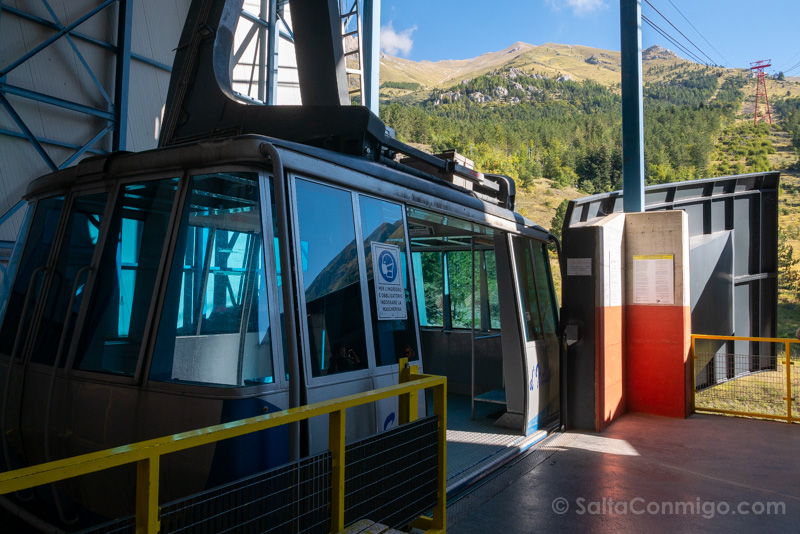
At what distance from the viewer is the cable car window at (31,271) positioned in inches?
142

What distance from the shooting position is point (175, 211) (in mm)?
3072

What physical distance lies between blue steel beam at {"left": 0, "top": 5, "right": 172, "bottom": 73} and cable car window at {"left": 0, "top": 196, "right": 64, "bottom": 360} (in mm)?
5205

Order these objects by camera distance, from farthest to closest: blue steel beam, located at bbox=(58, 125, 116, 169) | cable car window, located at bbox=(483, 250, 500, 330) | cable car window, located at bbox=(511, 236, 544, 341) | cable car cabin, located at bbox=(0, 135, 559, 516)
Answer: blue steel beam, located at bbox=(58, 125, 116, 169) < cable car window, located at bbox=(483, 250, 500, 330) < cable car window, located at bbox=(511, 236, 544, 341) < cable car cabin, located at bbox=(0, 135, 559, 516)

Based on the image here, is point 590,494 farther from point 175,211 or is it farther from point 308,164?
point 175,211

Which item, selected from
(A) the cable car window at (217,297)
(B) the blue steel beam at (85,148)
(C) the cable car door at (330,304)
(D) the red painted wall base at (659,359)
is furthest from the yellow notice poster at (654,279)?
(B) the blue steel beam at (85,148)

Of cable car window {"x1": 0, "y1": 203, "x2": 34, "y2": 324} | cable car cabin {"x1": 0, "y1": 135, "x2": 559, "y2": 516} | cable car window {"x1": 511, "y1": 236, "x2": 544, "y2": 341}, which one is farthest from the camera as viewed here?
cable car window {"x1": 511, "y1": 236, "x2": 544, "y2": 341}

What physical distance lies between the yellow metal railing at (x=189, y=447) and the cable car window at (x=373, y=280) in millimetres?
440

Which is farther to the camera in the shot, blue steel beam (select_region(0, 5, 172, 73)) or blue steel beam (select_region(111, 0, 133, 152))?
blue steel beam (select_region(111, 0, 133, 152))

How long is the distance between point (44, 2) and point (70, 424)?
7.07 meters

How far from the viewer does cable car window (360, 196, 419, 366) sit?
371cm

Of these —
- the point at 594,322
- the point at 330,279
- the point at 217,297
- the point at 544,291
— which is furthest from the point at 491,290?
the point at 217,297

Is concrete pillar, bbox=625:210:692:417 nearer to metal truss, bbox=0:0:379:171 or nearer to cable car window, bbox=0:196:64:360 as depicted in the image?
metal truss, bbox=0:0:379:171

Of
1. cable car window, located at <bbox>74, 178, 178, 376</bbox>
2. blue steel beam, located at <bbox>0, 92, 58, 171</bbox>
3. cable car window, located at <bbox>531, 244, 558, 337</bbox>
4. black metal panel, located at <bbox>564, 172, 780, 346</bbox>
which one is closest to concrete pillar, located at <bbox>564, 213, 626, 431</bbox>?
cable car window, located at <bbox>531, 244, 558, 337</bbox>

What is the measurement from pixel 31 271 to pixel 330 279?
2.01 m
